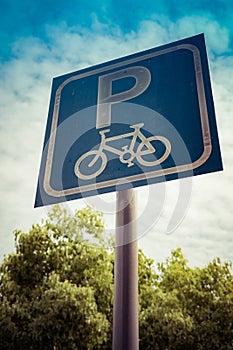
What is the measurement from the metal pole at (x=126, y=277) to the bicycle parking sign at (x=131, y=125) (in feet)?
0.71

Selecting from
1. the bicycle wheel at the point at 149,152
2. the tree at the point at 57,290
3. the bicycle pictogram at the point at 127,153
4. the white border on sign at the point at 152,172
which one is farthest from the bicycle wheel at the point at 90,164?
the tree at the point at 57,290

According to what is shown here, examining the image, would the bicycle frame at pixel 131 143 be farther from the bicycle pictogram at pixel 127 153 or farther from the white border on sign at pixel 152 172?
the white border on sign at pixel 152 172

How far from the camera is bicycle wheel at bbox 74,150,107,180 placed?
306 centimetres

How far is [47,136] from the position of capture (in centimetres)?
363

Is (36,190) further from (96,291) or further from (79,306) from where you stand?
(96,291)

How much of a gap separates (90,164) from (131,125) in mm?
523

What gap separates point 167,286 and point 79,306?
3.17 meters

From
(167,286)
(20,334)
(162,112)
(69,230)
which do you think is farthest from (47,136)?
(167,286)

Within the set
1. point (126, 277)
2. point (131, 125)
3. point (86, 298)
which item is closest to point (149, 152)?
point (131, 125)

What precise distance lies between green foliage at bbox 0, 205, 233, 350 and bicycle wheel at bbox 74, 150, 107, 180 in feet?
16.6

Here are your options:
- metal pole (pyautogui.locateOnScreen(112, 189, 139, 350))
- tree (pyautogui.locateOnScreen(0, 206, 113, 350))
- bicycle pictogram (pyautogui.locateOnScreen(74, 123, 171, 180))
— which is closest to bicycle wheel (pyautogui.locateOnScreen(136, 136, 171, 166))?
bicycle pictogram (pyautogui.locateOnScreen(74, 123, 171, 180))

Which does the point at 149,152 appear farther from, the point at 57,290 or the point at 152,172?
the point at 57,290

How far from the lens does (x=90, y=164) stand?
10.3 ft

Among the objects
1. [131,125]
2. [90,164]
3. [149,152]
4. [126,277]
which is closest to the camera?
[126,277]
